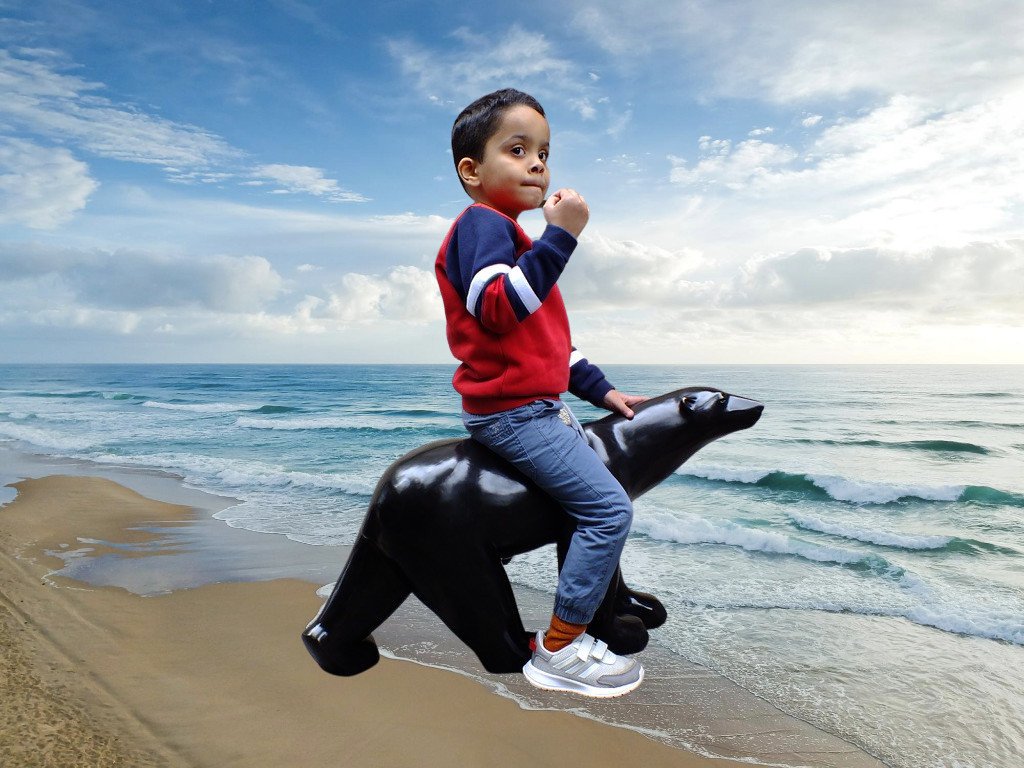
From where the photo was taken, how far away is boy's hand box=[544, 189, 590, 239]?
1612 millimetres

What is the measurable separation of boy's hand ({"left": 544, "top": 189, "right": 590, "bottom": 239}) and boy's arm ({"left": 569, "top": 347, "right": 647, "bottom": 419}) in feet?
1.54

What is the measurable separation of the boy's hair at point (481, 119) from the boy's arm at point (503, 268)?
0.15 m

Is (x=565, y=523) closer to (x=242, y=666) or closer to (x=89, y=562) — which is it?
(x=242, y=666)

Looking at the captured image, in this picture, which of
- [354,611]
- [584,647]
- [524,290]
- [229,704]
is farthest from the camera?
[229,704]

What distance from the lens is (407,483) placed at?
68.4 inches

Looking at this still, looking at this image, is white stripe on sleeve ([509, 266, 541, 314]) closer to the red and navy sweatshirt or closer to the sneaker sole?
the red and navy sweatshirt

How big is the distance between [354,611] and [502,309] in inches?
35.5

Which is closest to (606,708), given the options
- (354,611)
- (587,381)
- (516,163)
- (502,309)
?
(354,611)

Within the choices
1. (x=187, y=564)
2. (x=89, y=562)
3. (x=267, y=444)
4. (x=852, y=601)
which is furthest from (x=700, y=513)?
(x=267, y=444)

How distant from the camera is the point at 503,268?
5.19ft

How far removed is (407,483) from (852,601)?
22.8ft

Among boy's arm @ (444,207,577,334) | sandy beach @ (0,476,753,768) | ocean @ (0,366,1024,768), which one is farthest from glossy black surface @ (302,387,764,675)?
ocean @ (0,366,1024,768)

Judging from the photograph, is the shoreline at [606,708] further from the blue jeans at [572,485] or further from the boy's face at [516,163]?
the boy's face at [516,163]

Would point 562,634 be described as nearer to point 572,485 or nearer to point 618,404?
point 572,485
